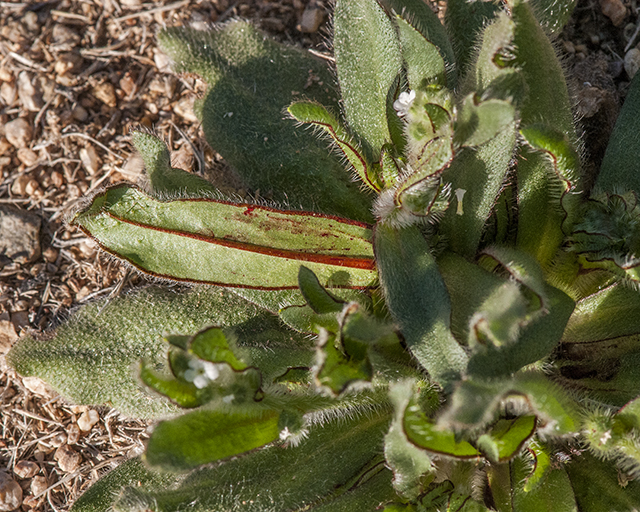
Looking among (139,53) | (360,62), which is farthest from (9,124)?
(360,62)

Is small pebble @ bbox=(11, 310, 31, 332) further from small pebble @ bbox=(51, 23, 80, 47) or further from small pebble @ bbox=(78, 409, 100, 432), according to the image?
small pebble @ bbox=(51, 23, 80, 47)

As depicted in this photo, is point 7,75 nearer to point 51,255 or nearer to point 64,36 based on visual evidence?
point 64,36

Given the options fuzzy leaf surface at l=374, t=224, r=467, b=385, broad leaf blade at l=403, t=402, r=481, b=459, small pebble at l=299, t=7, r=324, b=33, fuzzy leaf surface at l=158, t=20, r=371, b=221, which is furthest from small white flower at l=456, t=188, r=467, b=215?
small pebble at l=299, t=7, r=324, b=33

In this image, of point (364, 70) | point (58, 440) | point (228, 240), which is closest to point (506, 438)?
point (228, 240)

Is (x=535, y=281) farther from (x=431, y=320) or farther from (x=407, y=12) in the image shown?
(x=407, y=12)

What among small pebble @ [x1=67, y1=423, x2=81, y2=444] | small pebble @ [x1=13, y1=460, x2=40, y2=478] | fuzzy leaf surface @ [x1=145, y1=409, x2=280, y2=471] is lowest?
small pebble @ [x1=13, y1=460, x2=40, y2=478]

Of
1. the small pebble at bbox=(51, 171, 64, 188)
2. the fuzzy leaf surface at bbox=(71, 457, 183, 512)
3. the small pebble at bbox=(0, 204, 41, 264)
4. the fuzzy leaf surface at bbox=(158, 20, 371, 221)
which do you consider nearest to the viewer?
the fuzzy leaf surface at bbox=(71, 457, 183, 512)

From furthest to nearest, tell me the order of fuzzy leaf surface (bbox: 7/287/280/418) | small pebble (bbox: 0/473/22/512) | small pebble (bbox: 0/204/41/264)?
small pebble (bbox: 0/204/41/264), small pebble (bbox: 0/473/22/512), fuzzy leaf surface (bbox: 7/287/280/418)

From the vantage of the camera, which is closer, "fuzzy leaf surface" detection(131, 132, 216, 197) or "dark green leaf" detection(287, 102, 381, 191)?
"dark green leaf" detection(287, 102, 381, 191)

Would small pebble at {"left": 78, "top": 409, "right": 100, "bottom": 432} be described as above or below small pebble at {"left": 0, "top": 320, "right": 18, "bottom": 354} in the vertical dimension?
below
